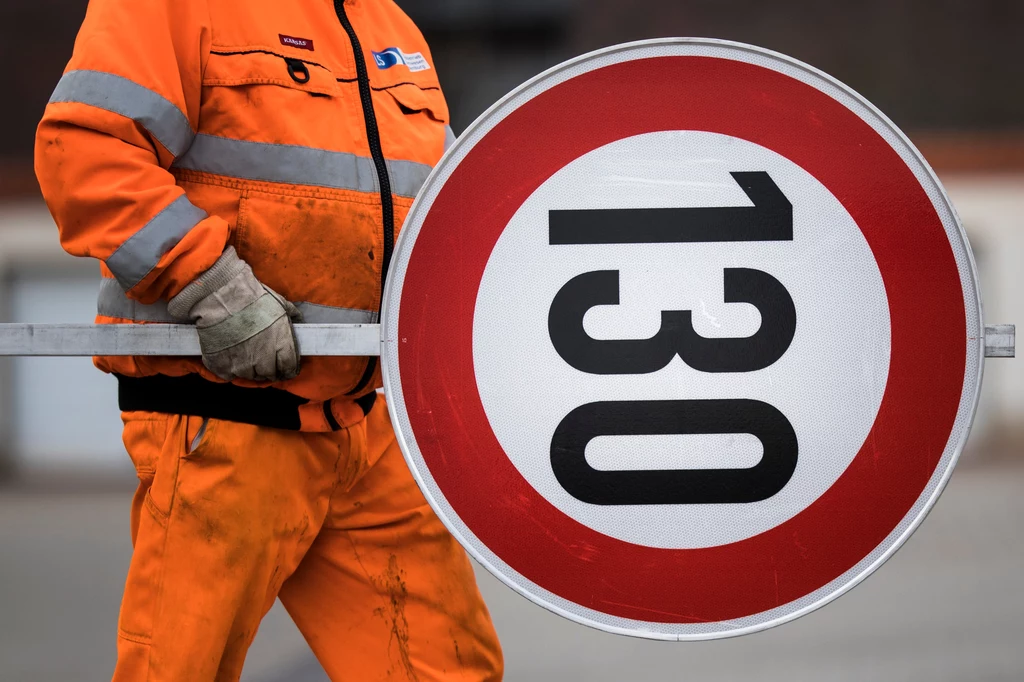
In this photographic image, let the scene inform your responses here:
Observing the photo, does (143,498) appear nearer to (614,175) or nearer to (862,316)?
(614,175)

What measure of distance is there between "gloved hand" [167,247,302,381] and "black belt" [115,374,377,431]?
11 cm

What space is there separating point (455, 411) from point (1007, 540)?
370 centimetres

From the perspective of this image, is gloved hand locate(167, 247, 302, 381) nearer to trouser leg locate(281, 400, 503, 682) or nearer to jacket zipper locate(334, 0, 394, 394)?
jacket zipper locate(334, 0, 394, 394)

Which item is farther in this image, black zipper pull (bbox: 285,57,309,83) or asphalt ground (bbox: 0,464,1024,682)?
asphalt ground (bbox: 0,464,1024,682)

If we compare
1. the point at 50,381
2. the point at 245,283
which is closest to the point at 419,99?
the point at 245,283

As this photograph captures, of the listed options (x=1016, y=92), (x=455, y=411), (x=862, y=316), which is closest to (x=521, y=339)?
(x=455, y=411)


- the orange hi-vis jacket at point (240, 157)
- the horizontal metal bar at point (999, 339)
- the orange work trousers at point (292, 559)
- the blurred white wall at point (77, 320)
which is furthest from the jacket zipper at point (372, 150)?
the blurred white wall at point (77, 320)

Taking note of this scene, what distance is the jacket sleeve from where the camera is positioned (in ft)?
3.87

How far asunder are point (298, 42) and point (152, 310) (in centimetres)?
36

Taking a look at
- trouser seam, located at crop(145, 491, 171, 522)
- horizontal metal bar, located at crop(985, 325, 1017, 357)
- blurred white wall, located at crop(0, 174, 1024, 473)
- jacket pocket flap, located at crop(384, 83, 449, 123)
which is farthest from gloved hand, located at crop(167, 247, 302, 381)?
blurred white wall, located at crop(0, 174, 1024, 473)

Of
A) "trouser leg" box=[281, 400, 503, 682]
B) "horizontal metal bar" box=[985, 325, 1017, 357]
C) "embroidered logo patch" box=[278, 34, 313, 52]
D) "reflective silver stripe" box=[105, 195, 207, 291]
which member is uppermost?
"embroidered logo patch" box=[278, 34, 313, 52]

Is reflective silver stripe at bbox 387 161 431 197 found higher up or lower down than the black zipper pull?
lower down

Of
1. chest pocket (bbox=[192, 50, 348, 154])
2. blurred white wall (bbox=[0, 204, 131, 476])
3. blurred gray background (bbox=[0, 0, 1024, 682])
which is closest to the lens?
chest pocket (bbox=[192, 50, 348, 154])

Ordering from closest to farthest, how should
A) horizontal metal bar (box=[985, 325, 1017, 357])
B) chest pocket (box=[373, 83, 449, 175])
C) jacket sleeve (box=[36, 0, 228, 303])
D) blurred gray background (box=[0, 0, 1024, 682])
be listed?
1. horizontal metal bar (box=[985, 325, 1017, 357])
2. jacket sleeve (box=[36, 0, 228, 303])
3. chest pocket (box=[373, 83, 449, 175])
4. blurred gray background (box=[0, 0, 1024, 682])
